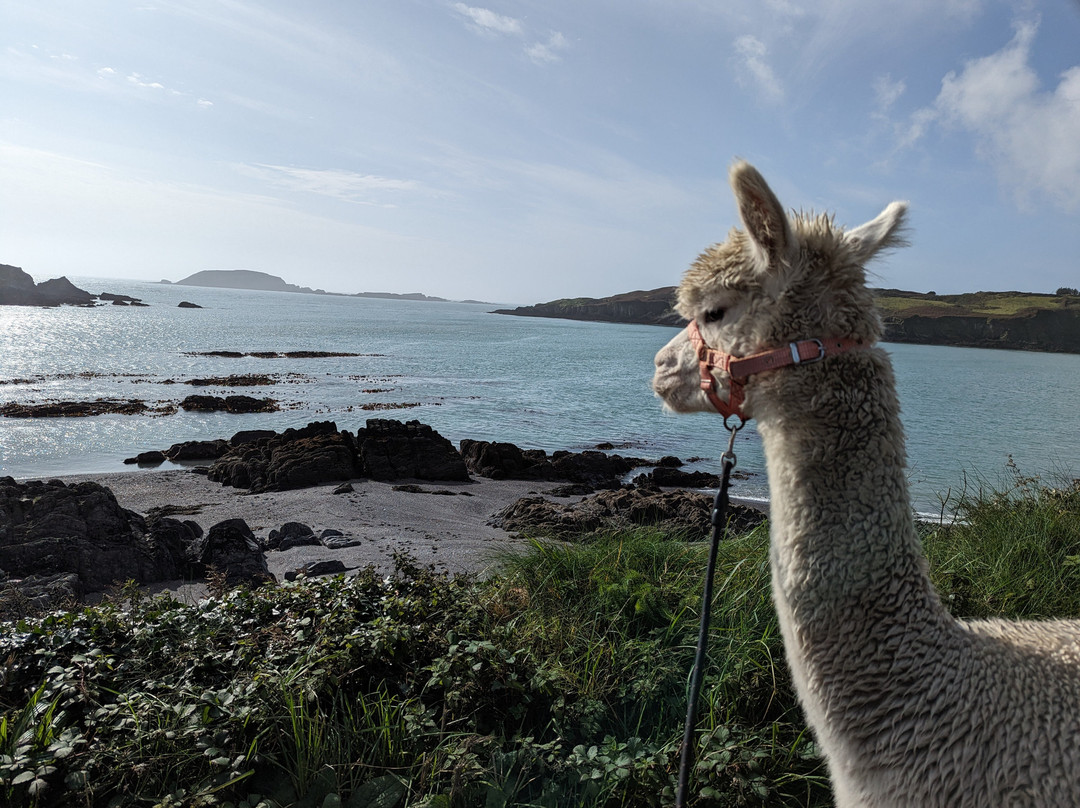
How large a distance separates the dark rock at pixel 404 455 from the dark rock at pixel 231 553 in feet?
31.8

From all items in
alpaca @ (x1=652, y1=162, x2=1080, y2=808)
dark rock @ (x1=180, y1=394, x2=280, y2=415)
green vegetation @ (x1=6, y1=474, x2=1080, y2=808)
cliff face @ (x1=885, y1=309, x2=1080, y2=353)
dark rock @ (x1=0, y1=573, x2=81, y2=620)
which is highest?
cliff face @ (x1=885, y1=309, x2=1080, y2=353)

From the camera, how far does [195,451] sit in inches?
854

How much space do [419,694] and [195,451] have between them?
21.3 metres

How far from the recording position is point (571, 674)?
358 cm

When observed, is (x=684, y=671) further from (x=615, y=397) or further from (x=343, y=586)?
(x=615, y=397)

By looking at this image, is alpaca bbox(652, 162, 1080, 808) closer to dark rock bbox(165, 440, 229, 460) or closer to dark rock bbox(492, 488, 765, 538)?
dark rock bbox(492, 488, 765, 538)

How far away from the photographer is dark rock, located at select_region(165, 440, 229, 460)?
70.5 feet

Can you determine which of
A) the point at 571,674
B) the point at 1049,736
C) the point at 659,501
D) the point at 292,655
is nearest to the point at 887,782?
the point at 1049,736

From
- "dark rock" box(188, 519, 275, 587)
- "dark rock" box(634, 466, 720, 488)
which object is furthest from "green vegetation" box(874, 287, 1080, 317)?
"dark rock" box(188, 519, 275, 587)

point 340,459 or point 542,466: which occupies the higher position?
point 340,459

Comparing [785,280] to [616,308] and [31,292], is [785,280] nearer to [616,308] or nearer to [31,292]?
[616,308]

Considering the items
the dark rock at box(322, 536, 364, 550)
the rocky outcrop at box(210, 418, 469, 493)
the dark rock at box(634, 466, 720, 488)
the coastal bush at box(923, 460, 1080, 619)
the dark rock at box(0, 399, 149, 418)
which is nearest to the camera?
the coastal bush at box(923, 460, 1080, 619)

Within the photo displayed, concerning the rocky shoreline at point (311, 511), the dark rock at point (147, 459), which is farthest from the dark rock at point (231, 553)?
the dark rock at point (147, 459)

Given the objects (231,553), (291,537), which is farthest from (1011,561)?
(291,537)
